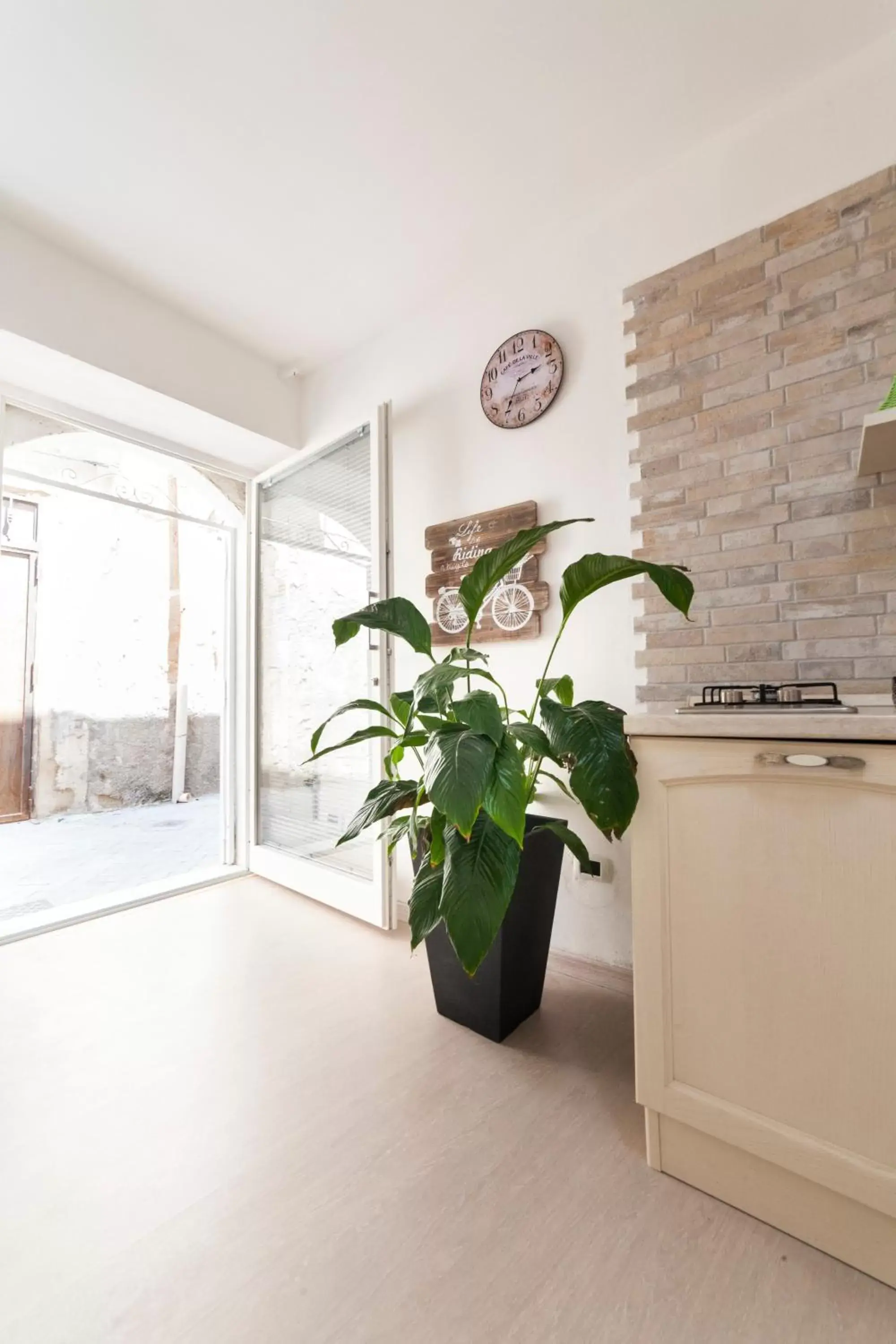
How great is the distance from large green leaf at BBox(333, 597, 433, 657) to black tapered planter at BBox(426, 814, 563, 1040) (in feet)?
2.08

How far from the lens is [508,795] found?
3.92ft

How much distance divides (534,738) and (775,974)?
25.1 inches

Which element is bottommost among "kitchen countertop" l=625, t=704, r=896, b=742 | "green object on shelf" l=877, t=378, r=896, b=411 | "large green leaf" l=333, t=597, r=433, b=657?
"kitchen countertop" l=625, t=704, r=896, b=742

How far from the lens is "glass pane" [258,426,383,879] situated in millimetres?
2699

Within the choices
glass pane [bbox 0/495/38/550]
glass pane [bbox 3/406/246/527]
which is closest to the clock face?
glass pane [bbox 3/406/246/527]

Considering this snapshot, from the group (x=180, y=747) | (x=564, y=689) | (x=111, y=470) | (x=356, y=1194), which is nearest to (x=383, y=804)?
(x=564, y=689)

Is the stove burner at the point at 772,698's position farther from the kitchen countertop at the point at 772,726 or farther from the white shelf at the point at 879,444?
the white shelf at the point at 879,444

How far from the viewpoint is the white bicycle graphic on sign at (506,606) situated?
7.20 feet

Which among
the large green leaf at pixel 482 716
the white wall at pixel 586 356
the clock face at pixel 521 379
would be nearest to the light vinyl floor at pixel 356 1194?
the white wall at pixel 586 356

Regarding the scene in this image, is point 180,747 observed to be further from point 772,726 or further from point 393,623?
point 772,726

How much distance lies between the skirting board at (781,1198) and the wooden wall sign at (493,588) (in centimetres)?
150

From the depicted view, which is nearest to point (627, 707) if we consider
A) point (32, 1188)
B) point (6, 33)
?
point (32, 1188)

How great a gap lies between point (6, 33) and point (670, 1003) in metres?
2.83

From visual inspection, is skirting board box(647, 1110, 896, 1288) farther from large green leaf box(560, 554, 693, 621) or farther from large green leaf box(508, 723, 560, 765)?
large green leaf box(560, 554, 693, 621)
